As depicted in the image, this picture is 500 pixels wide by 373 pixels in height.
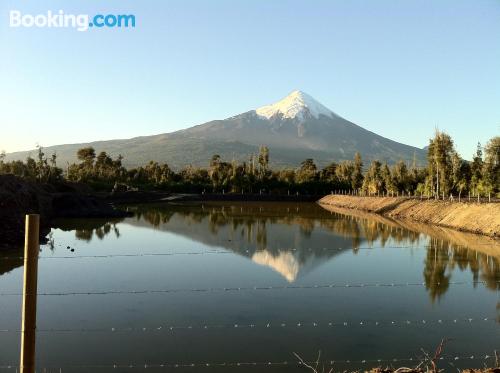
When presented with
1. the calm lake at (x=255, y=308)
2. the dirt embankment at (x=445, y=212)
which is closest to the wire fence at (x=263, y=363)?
the calm lake at (x=255, y=308)

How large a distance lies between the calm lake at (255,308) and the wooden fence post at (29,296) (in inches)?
143

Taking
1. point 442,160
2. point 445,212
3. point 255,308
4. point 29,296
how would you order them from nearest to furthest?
1. point 29,296
2. point 255,308
3. point 445,212
4. point 442,160

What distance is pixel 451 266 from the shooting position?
21.8 meters

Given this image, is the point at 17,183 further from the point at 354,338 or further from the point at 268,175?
the point at 268,175

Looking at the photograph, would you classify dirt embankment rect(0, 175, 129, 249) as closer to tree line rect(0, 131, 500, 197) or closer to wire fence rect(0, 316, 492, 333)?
wire fence rect(0, 316, 492, 333)

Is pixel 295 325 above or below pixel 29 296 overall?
below

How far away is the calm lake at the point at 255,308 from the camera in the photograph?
397 inches

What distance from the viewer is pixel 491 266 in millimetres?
21766

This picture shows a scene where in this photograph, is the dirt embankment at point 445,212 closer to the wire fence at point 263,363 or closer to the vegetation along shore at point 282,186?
the vegetation along shore at point 282,186

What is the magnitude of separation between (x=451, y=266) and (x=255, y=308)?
12096 millimetres

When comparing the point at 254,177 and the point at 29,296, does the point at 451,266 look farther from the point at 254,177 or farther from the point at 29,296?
the point at 254,177

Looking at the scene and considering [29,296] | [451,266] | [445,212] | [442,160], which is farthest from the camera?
[442,160]

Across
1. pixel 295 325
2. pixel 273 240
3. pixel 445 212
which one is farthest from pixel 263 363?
pixel 445 212

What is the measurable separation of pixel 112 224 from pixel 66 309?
29.3 meters
